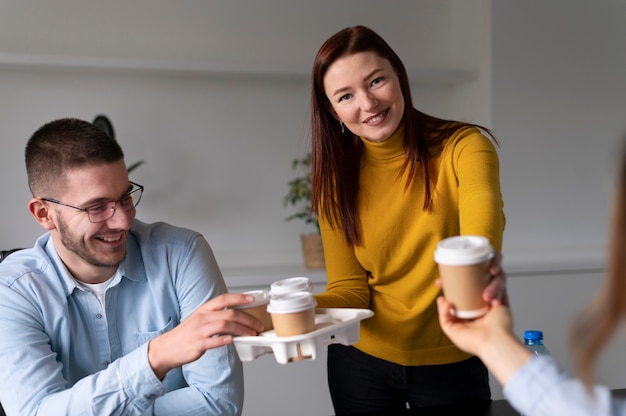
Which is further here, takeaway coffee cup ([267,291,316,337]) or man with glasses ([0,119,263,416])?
man with glasses ([0,119,263,416])

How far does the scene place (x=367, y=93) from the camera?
5.21 feet

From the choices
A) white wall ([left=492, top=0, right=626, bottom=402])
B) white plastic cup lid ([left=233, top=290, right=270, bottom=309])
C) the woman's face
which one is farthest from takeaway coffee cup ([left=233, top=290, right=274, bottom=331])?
white wall ([left=492, top=0, right=626, bottom=402])

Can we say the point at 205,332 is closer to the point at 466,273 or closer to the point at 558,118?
the point at 466,273

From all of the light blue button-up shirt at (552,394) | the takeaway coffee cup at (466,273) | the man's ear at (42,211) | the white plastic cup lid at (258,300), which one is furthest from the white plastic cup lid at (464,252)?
the man's ear at (42,211)

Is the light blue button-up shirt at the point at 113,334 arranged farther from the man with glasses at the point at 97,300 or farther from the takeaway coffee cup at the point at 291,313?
the takeaway coffee cup at the point at 291,313

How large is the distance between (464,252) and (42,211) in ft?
3.14

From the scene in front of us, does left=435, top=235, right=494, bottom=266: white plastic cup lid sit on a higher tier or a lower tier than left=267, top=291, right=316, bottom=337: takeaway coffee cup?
higher

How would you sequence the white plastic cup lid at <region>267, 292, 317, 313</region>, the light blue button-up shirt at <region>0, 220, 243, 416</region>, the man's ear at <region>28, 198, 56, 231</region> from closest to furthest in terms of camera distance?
the white plastic cup lid at <region>267, 292, 317, 313</region> → the light blue button-up shirt at <region>0, 220, 243, 416</region> → the man's ear at <region>28, 198, 56, 231</region>

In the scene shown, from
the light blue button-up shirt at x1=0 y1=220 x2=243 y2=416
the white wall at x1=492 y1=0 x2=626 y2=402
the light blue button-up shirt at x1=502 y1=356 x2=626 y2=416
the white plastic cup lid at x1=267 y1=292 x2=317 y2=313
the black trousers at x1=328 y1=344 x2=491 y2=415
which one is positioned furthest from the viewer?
the white wall at x1=492 y1=0 x2=626 y2=402

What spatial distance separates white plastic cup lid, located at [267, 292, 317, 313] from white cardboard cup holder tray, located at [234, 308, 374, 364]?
45 mm

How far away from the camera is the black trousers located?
1.71m

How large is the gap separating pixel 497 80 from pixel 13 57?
2109mm

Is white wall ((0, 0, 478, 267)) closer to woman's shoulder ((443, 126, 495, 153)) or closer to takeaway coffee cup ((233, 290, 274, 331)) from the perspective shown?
woman's shoulder ((443, 126, 495, 153))

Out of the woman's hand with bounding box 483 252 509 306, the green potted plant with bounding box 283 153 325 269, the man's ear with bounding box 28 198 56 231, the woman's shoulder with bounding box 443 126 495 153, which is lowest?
the green potted plant with bounding box 283 153 325 269
